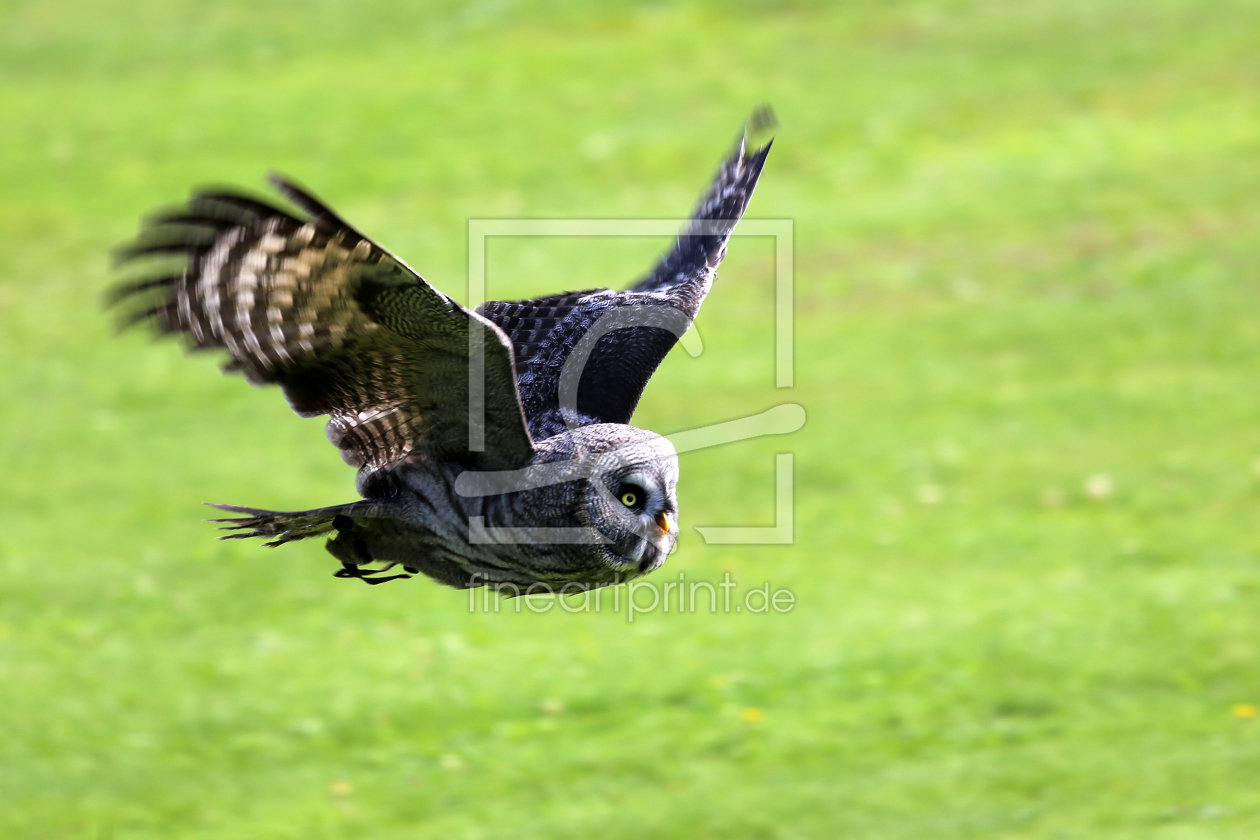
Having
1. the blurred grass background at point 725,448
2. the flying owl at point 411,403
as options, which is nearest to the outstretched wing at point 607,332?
the flying owl at point 411,403

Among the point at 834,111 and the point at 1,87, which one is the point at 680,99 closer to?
the point at 834,111

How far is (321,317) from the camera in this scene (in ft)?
18.8

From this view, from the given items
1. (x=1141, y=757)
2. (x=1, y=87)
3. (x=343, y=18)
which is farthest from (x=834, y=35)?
(x=1141, y=757)

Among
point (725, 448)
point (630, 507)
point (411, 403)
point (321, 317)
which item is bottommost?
point (725, 448)

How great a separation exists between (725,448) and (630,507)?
11.3 meters

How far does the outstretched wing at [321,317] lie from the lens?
17.5 feet

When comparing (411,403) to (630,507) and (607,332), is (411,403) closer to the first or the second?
(630,507)

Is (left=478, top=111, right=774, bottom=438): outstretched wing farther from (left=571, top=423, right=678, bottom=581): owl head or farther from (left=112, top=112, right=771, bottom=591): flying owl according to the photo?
(left=571, top=423, right=678, bottom=581): owl head

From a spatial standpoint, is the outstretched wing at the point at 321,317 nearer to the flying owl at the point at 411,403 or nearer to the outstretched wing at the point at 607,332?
the flying owl at the point at 411,403

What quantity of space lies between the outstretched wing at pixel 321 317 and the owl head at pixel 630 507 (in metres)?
0.33

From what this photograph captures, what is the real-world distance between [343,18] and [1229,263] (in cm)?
→ 1704

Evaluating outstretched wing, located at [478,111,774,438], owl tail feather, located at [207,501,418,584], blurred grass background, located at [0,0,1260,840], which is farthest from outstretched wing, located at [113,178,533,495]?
blurred grass background, located at [0,0,1260,840]

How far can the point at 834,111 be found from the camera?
25.2 meters

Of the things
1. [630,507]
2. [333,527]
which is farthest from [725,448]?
[630,507]
